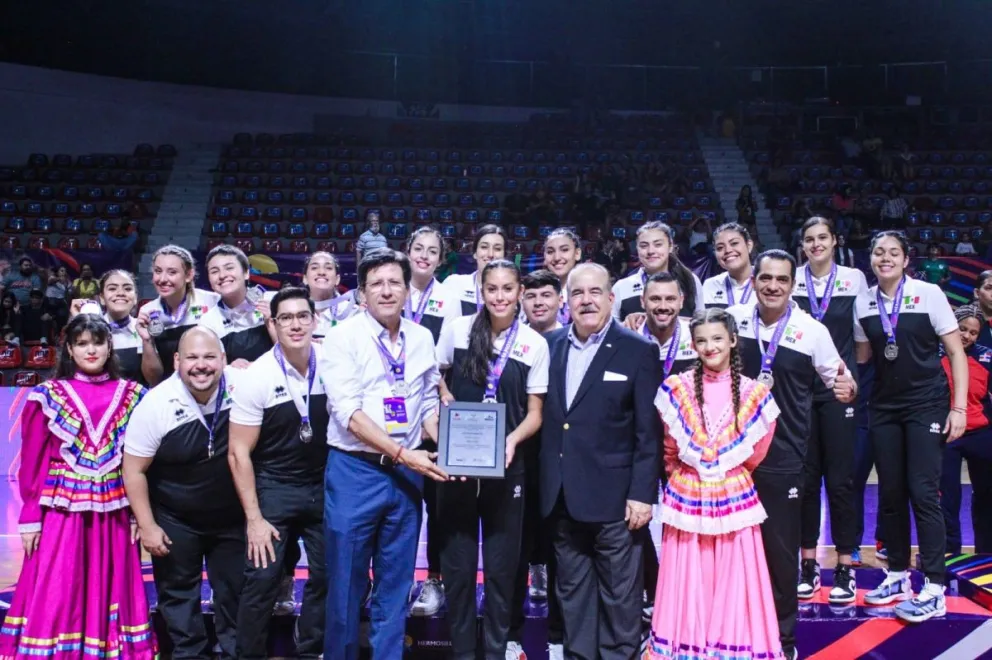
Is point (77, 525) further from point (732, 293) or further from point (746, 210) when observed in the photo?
point (746, 210)

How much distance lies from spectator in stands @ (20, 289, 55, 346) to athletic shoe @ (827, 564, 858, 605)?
357 inches

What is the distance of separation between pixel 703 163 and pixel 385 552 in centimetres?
1401

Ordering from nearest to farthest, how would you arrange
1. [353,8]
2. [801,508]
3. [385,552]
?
1. [385,552]
2. [801,508]
3. [353,8]

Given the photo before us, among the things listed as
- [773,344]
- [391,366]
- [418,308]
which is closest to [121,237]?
[418,308]

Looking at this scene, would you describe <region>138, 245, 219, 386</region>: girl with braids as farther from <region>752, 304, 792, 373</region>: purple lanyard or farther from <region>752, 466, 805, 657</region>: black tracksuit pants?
<region>752, 466, 805, 657</region>: black tracksuit pants

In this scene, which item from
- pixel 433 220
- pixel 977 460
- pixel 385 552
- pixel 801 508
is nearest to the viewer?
pixel 385 552

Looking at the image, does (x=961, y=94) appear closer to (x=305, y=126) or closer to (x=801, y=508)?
(x=305, y=126)

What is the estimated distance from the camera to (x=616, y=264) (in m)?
10.8

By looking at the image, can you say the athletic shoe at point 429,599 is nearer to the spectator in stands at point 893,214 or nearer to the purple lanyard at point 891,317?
the purple lanyard at point 891,317

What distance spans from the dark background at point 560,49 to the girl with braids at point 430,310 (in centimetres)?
1391

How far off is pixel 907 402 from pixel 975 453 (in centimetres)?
116

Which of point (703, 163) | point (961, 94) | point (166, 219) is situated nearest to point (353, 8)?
point (166, 219)

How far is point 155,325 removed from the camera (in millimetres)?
4398

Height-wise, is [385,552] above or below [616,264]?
below
